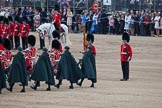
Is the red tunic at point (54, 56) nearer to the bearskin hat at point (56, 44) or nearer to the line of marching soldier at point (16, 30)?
the bearskin hat at point (56, 44)

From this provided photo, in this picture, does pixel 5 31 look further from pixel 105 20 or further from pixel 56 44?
pixel 105 20

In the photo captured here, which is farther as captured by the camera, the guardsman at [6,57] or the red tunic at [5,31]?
the red tunic at [5,31]

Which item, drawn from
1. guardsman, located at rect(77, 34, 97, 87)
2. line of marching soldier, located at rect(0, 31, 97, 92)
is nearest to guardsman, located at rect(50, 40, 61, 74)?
line of marching soldier, located at rect(0, 31, 97, 92)

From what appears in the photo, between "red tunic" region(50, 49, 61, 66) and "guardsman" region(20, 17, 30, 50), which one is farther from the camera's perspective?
"guardsman" region(20, 17, 30, 50)

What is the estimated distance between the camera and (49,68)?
848 inches

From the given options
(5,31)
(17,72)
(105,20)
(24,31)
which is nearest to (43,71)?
(17,72)

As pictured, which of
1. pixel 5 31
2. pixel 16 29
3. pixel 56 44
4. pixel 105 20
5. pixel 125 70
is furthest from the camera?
pixel 105 20

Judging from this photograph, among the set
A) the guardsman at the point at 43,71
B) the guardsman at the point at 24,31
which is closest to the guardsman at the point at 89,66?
the guardsman at the point at 43,71

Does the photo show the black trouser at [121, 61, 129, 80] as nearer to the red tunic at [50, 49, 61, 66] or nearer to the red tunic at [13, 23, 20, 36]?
the red tunic at [50, 49, 61, 66]

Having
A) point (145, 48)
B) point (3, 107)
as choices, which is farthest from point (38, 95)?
point (145, 48)

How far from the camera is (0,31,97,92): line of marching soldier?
828 inches

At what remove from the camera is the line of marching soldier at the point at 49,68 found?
828 inches

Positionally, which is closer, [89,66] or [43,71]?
[43,71]

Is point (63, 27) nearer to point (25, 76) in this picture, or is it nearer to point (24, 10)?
point (25, 76)
